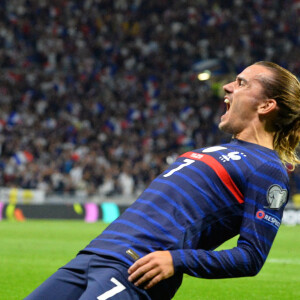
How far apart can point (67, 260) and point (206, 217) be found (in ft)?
21.5

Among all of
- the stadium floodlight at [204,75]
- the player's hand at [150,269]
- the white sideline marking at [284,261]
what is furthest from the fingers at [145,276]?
the stadium floodlight at [204,75]

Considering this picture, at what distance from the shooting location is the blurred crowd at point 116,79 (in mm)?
21375

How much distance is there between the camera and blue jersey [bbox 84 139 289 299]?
2.75 meters

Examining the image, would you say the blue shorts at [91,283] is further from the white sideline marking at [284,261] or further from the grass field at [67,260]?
the white sideline marking at [284,261]

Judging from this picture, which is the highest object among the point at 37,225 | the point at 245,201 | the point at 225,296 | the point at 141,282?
the point at 245,201

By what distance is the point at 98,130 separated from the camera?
23.5 meters

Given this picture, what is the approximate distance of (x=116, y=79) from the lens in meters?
25.8

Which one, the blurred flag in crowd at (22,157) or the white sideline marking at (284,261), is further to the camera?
the blurred flag in crowd at (22,157)

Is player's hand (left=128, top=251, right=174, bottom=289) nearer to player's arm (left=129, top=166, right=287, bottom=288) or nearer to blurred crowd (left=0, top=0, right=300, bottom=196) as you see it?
player's arm (left=129, top=166, right=287, bottom=288)

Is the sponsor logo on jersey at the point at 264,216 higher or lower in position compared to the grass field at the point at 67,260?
higher

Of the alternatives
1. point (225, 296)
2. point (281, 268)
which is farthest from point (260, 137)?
point (281, 268)

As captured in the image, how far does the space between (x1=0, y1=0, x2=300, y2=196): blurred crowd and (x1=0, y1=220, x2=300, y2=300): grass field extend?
6958 millimetres

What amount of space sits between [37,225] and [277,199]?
1430 centimetres

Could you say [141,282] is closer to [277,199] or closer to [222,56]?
[277,199]
